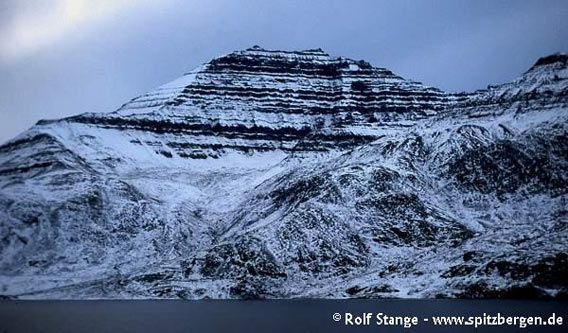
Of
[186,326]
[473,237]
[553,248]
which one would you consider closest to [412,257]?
[473,237]

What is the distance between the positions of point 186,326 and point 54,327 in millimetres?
16823

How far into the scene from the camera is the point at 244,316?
128 m

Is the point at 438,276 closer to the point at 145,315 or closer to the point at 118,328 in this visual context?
the point at 145,315

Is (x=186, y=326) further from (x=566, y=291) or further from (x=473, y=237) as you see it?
(x=473, y=237)

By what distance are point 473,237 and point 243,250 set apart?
173ft

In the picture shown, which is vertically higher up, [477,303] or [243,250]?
[243,250]

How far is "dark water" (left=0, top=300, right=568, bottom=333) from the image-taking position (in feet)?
346

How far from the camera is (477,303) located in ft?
473

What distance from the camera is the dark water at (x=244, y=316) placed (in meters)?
106

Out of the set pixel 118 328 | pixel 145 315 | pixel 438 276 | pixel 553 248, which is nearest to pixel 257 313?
pixel 145 315

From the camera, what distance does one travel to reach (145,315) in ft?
436

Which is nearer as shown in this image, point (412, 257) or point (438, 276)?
point (438, 276)

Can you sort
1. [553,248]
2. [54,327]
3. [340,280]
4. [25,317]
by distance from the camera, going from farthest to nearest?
[340,280]
[553,248]
[25,317]
[54,327]

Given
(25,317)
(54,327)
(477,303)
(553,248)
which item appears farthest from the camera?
(553,248)
